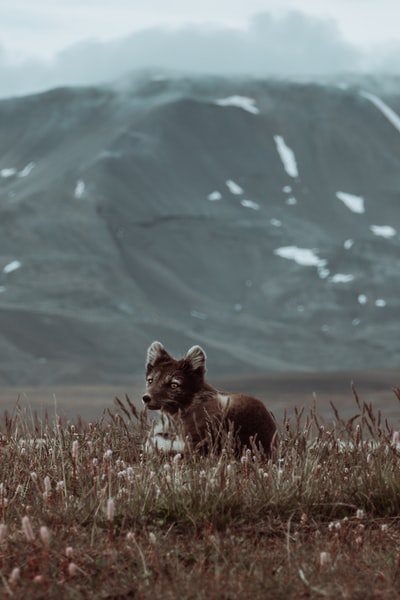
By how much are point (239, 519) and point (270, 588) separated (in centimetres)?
179

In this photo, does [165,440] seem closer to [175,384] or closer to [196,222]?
[175,384]

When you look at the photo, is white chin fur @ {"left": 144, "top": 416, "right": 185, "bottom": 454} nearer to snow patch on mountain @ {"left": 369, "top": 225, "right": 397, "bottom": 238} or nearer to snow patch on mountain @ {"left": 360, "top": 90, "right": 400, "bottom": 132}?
snow patch on mountain @ {"left": 369, "top": 225, "right": 397, "bottom": 238}

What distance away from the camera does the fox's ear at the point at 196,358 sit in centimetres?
1027

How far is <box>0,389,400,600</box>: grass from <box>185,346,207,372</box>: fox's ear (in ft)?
2.49

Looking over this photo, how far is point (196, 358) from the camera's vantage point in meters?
10.3

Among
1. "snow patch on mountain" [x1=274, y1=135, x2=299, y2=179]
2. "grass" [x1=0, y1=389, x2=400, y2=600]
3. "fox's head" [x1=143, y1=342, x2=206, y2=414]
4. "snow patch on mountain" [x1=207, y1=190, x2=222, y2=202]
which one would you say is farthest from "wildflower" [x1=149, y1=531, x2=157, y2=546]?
"snow patch on mountain" [x1=274, y1=135, x2=299, y2=179]

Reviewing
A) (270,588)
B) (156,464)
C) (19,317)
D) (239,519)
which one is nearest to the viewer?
(270,588)

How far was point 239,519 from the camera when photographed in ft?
29.6

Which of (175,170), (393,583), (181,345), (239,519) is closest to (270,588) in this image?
(393,583)

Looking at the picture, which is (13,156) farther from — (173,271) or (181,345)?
(181,345)

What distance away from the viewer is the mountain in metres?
117

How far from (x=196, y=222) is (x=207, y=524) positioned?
129m

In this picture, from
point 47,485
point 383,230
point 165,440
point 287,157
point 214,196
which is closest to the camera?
point 47,485

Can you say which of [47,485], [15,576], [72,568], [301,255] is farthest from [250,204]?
[15,576]
